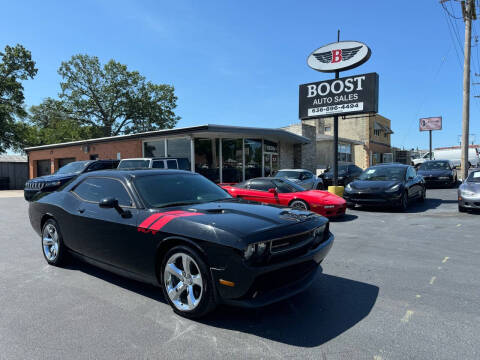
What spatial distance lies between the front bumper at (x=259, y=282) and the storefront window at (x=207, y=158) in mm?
14445

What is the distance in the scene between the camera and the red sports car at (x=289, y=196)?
27.2 ft

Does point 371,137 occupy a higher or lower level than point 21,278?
higher

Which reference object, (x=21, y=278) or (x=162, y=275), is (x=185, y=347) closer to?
(x=162, y=275)

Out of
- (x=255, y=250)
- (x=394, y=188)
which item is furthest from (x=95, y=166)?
(x=255, y=250)

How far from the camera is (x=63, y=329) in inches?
111

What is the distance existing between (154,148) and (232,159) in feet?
15.2

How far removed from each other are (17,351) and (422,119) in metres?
46.6

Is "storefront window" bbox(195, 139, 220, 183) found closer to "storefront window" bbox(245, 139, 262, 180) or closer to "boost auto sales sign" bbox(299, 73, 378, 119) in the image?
"storefront window" bbox(245, 139, 262, 180)

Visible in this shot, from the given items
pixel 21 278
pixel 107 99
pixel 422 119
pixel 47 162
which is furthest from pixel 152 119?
pixel 21 278

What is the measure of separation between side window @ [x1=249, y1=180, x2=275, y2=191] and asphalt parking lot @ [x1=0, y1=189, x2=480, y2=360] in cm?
452

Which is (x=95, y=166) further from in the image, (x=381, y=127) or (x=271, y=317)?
(x=381, y=127)

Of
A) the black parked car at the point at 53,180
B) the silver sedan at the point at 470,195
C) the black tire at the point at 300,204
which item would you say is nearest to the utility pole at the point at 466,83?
the silver sedan at the point at 470,195

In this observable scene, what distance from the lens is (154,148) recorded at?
18781mm

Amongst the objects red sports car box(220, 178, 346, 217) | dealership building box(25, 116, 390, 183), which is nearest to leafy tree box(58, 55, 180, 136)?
dealership building box(25, 116, 390, 183)
